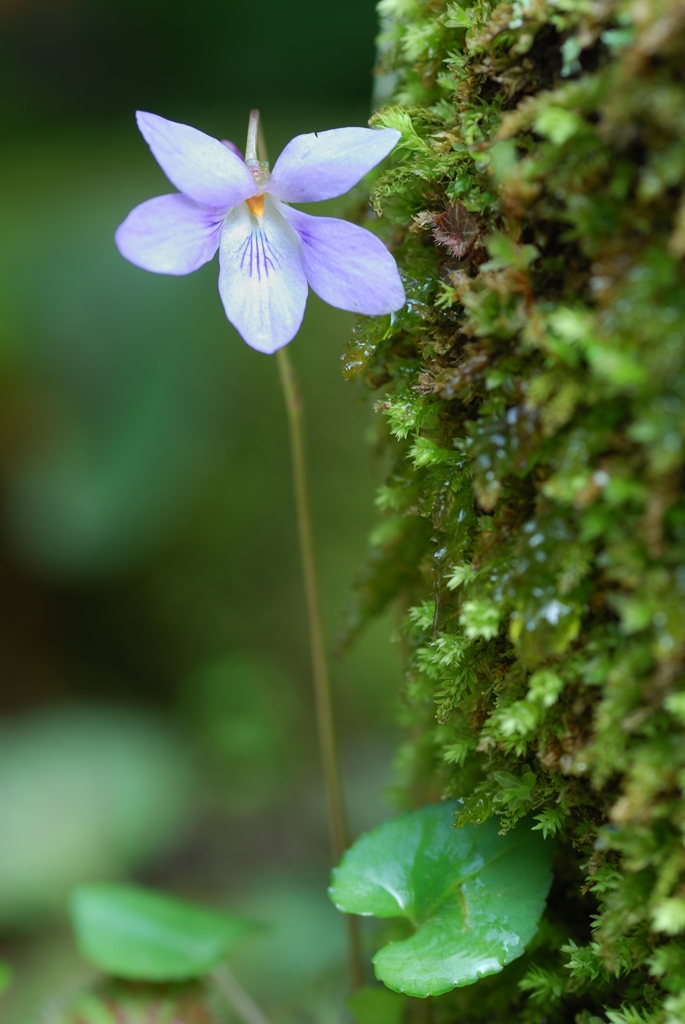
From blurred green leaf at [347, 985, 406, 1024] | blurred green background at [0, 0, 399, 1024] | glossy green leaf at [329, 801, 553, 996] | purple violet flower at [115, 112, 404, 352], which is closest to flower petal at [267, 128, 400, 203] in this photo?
purple violet flower at [115, 112, 404, 352]

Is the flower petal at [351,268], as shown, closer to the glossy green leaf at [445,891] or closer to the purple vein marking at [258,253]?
the purple vein marking at [258,253]

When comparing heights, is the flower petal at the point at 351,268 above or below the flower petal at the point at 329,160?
below

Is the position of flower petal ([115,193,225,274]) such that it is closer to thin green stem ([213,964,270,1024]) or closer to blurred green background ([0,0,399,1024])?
thin green stem ([213,964,270,1024])

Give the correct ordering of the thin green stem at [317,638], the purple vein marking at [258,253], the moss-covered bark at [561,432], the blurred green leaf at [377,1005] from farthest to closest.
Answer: the thin green stem at [317,638] < the blurred green leaf at [377,1005] < the purple vein marking at [258,253] < the moss-covered bark at [561,432]

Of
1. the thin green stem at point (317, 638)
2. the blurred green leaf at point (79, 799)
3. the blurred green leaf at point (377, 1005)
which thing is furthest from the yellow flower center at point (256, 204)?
the blurred green leaf at point (79, 799)

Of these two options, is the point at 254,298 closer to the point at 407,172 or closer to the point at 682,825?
the point at 407,172

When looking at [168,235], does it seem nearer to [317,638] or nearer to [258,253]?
[258,253]

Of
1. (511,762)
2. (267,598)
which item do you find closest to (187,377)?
(267,598)
